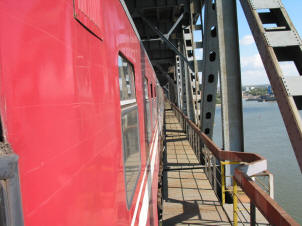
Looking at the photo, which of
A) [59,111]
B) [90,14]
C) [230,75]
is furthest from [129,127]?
[230,75]

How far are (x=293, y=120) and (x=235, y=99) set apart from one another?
213 cm

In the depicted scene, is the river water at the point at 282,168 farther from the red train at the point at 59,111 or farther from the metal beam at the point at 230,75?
the red train at the point at 59,111

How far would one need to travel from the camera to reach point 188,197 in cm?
486

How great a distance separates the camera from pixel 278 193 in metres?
16.8

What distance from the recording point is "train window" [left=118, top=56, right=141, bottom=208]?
1939mm

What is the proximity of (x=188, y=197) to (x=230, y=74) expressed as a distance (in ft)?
7.04

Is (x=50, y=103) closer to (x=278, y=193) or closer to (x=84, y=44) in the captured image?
(x=84, y=44)

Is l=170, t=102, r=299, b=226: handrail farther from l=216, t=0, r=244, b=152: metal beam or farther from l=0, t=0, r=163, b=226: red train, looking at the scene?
l=216, t=0, r=244, b=152: metal beam

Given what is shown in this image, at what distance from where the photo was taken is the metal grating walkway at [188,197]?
4012mm

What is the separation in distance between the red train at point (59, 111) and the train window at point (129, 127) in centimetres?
45

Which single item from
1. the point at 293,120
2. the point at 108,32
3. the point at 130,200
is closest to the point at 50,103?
the point at 108,32

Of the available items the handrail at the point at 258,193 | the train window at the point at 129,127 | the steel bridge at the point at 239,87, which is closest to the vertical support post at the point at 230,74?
the steel bridge at the point at 239,87

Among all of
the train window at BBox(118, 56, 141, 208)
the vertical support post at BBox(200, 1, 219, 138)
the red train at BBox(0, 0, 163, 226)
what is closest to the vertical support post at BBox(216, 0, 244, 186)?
the vertical support post at BBox(200, 1, 219, 138)

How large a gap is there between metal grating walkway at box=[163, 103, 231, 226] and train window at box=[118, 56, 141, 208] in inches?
76.4
